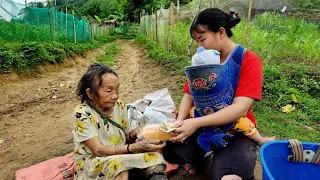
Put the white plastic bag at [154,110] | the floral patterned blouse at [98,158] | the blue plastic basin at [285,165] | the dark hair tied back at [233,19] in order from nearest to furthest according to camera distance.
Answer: the blue plastic basin at [285,165]
the floral patterned blouse at [98,158]
the dark hair tied back at [233,19]
the white plastic bag at [154,110]

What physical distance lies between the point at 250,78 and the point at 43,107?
4259 mm

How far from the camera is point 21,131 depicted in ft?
12.6

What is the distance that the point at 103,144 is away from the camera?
6.34ft

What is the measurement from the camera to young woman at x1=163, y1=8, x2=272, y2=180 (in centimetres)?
177

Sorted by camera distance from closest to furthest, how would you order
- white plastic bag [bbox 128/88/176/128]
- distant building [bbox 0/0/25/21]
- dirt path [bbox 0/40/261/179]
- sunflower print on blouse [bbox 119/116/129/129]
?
1. sunflower print on blouse [bbox 119/116/129/129]
2. white plastic bag [bbox 128/88/176/128]
3. dirt path [bbox 0/40/261/179]
4. distant building [bbox 0/0/25/21]

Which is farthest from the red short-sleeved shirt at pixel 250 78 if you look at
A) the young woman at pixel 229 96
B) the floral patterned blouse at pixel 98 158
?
the floral patterned blouse at pixel 98 158

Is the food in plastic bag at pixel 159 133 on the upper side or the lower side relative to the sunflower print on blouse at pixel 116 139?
upper

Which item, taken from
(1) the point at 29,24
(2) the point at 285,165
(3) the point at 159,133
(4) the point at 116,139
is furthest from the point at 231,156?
(1) the point at 29,24

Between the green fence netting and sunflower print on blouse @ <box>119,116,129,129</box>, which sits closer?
sunflower print on blouse @ <box>119,116,129,129</box>

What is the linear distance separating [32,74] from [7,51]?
3.00 ft

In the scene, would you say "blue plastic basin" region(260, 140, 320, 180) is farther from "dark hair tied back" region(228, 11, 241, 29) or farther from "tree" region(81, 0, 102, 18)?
"tree" region(81, 0, 102, 18)

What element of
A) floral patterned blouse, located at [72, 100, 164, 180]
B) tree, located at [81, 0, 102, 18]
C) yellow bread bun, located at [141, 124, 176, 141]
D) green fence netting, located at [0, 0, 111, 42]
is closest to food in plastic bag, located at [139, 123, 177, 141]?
yellow bread bun, located at [141, 124, 176, 141]

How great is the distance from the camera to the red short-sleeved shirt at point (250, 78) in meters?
1.80

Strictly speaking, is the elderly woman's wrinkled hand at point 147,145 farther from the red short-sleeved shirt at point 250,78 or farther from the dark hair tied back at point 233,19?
the dark hair tied back at point 233,19
